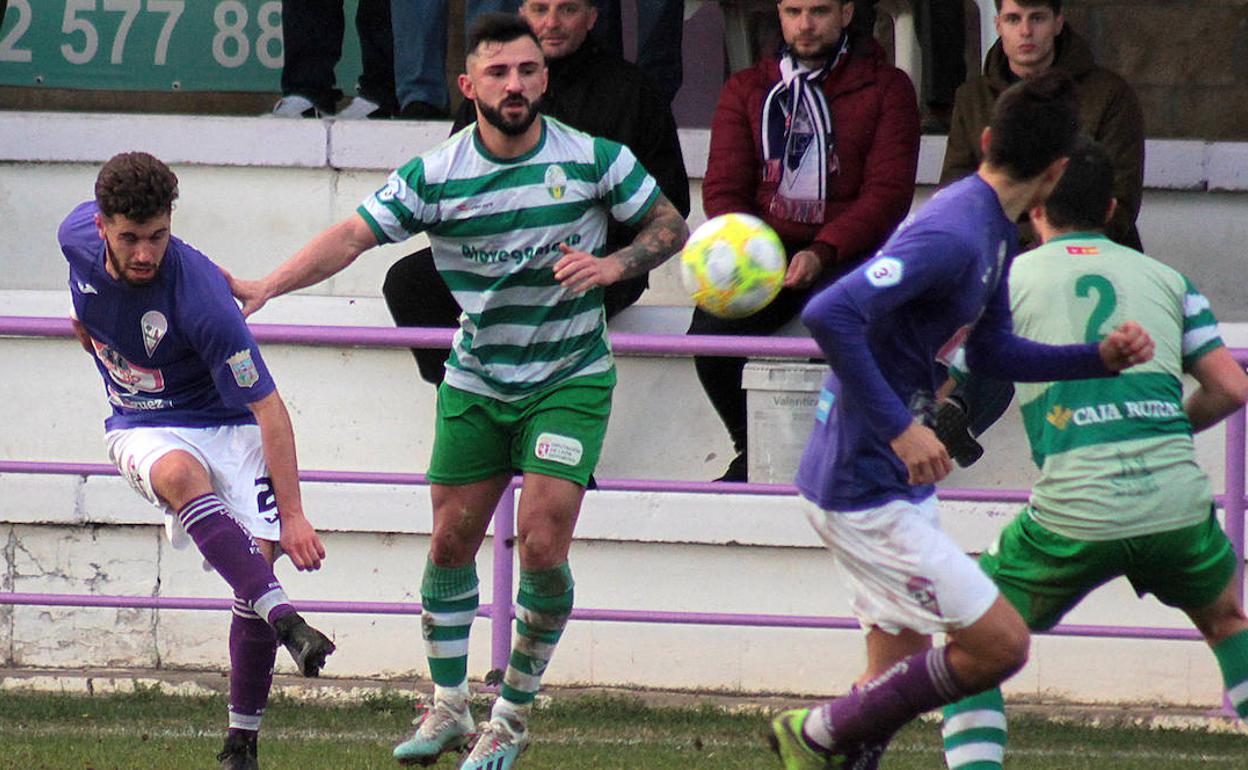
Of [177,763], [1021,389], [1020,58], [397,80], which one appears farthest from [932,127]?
[177,763]

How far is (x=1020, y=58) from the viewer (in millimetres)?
7355

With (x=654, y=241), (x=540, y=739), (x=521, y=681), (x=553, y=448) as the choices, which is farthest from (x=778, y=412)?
(x=521, y=681)

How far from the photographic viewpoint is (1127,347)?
464 cm

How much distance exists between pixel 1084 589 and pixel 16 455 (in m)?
5.13

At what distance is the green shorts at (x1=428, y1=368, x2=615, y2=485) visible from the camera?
5789 mm

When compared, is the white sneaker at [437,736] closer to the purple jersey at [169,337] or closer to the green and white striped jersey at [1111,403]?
the purple jersey at [169,337]

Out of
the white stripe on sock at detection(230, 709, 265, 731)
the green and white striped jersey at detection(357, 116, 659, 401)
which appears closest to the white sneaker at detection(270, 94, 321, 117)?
the green and white striped jersey at detection(357, 116, 659, 401)

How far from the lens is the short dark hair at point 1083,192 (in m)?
5.04

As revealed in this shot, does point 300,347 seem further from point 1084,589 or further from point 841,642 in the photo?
point 1084,589

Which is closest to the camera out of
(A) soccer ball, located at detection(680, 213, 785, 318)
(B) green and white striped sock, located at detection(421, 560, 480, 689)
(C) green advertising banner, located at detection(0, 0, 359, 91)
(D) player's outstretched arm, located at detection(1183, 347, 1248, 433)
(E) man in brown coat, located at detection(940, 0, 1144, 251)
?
(D) player's outstretched arm, located at detection(1183, 347, 1248, 433)

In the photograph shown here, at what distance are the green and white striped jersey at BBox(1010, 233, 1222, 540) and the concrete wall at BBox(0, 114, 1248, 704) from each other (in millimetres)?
2765

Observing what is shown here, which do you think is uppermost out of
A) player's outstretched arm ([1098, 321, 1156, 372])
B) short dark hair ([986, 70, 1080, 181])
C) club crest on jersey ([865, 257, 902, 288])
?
short dark hair ([986, 70, 1080, 181])

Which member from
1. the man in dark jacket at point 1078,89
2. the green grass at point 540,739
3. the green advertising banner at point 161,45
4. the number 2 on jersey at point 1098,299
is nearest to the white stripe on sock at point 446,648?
the green grass at point 540,739

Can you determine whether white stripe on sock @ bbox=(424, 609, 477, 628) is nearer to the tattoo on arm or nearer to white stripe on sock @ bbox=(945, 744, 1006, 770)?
the tattoo on arm
